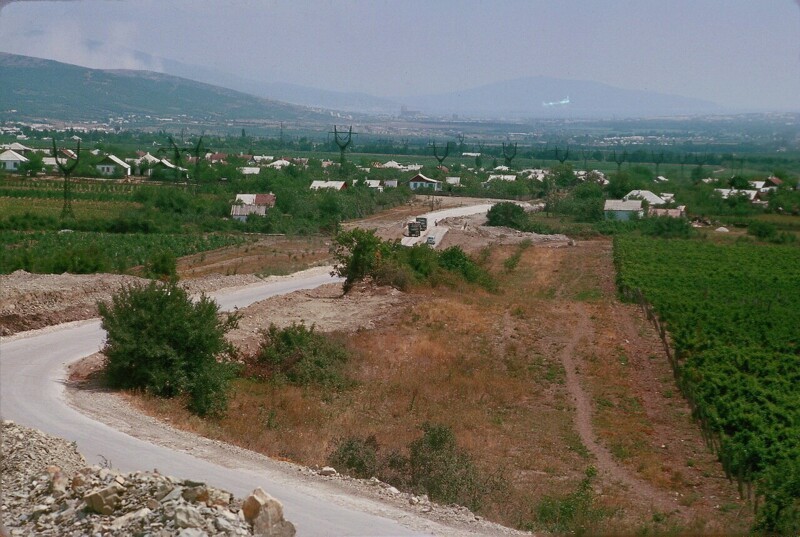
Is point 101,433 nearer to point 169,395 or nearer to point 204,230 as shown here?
point 169,395

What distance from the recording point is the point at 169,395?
16.2 meters

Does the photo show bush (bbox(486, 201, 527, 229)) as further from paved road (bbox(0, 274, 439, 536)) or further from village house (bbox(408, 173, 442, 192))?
paved road (bbox(0, 274, 439, 536))

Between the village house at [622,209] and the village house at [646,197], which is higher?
the village house at [646,197]

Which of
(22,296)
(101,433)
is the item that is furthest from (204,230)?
(101,433)

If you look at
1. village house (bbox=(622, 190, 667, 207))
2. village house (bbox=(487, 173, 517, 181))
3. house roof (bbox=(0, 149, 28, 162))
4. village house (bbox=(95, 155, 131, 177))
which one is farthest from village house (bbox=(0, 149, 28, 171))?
village house (bbox=(622, 190, 667, 207))

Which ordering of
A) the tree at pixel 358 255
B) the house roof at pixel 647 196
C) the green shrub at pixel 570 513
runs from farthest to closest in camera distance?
the house roof at pixel 647 196 < the tree at pixel 358 255 < the green shrub at pixel 570 513

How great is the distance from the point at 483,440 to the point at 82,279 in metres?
14.0

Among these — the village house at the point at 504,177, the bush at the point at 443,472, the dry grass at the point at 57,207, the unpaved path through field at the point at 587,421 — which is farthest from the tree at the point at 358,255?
the village house at the point at 504,177

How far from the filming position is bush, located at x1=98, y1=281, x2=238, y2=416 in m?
16.0

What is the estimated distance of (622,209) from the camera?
7406 cm

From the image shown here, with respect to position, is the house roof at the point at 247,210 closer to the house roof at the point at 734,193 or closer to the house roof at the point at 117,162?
the house roof at the point at 734,193

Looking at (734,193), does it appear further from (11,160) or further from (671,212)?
(11,160)

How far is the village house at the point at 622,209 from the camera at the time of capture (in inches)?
2849

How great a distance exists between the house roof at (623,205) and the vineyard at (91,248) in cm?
3222
